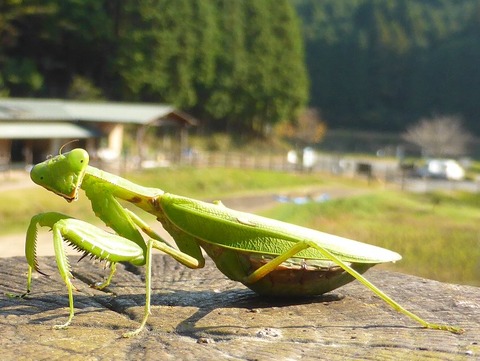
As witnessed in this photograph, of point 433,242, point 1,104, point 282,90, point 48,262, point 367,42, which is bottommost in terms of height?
point 433,242

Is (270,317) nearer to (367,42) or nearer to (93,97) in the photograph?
(93,97)

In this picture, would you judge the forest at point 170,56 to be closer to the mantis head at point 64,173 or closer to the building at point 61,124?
the building at point 61,124

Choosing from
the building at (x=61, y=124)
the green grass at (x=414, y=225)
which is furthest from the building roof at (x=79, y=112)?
the green grass at (x=414, y=225)

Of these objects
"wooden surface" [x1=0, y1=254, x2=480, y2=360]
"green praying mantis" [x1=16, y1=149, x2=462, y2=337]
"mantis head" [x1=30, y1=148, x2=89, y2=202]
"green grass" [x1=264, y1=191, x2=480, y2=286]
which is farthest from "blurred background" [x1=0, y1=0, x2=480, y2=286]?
"mantis head" [x1=30, y1=148, x2=89, y2=202]

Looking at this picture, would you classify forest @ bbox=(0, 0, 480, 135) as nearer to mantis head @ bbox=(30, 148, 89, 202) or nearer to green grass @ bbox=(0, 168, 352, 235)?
green grass @ bbox=(0, 168, 352, 235)

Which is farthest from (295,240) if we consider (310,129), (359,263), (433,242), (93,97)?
(310,129)
